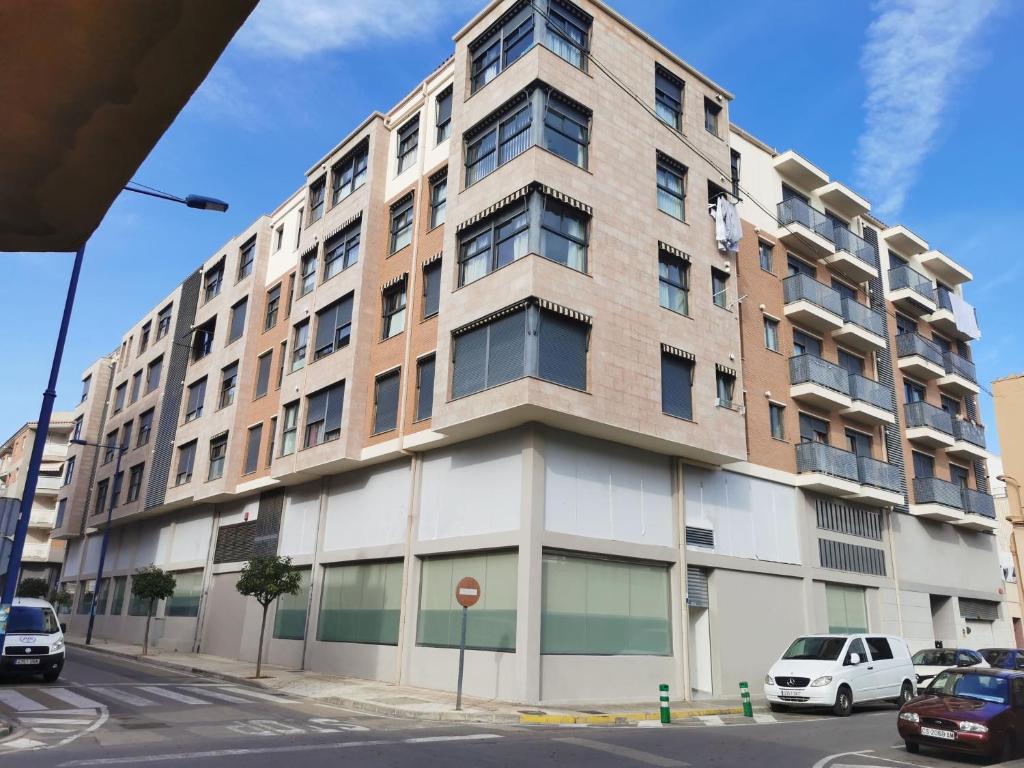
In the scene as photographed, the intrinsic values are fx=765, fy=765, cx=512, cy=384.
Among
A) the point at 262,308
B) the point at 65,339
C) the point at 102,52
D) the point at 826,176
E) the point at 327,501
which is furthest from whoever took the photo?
the point at 262,308

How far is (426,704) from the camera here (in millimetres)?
16484

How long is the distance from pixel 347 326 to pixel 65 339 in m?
14.5

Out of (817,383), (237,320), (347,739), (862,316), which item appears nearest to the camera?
(347,739)

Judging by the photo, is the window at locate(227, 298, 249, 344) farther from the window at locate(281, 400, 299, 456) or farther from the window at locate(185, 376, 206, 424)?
the window at locate(281, 400, 299, 456)

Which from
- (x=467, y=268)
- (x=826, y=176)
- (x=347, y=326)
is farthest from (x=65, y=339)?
(x=826, y=176)

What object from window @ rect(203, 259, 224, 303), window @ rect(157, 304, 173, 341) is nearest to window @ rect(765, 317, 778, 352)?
window @ rect(203, 259, 224, 303)

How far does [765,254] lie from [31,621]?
25.2 meters

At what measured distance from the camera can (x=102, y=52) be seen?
2.38m

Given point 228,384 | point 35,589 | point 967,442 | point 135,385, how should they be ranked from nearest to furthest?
point 967,442 → point 228,384 → point 135,385 → point 35,589

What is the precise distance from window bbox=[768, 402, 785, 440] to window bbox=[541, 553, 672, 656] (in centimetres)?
739

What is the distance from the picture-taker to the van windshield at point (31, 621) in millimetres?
18250

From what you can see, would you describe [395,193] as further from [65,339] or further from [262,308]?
[65,339]

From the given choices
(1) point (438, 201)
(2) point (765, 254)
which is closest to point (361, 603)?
(1) point (438, 201)

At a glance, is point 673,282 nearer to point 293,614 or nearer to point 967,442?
point 293,614
